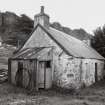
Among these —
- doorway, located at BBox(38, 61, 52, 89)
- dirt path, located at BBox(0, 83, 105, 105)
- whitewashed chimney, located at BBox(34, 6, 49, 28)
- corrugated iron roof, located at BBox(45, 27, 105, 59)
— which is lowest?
dirt path, located at BBox(0, 83, 105, 105)

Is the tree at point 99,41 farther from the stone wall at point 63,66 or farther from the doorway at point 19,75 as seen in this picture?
the doorway at point 19,75

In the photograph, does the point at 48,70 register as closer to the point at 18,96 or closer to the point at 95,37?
the point at 18,96

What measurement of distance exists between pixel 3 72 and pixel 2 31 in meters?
38.8

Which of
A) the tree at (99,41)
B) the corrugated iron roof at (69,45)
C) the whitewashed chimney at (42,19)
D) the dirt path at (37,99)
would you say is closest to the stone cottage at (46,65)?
the whitewashed chimney at (42,19)

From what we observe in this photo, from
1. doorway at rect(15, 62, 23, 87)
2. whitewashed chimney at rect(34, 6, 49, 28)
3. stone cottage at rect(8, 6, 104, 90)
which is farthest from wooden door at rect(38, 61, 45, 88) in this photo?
whitewashed chimney at rect(34, 6, 49, 28)

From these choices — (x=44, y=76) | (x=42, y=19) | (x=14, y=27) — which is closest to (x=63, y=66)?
(x=44, y=76)

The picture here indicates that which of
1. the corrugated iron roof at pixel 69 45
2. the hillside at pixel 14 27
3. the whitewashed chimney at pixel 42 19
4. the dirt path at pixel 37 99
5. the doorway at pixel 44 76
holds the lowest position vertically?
the dirt path at pixel 37 99

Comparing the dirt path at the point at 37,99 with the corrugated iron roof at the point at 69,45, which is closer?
the dirt path at the point at 37,99

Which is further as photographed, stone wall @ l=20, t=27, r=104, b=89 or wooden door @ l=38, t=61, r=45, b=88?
stone wall @ l=20, t=27, r=104, b=89

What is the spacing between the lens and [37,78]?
11992 millimetres

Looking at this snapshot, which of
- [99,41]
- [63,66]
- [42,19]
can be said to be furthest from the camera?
[99,41]

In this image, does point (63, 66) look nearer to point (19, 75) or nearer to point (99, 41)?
point (19, 75)

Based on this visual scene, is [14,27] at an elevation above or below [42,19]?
above

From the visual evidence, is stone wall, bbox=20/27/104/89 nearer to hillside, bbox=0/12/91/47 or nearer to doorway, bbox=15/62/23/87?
doorway, bbox=15/62/23/87
